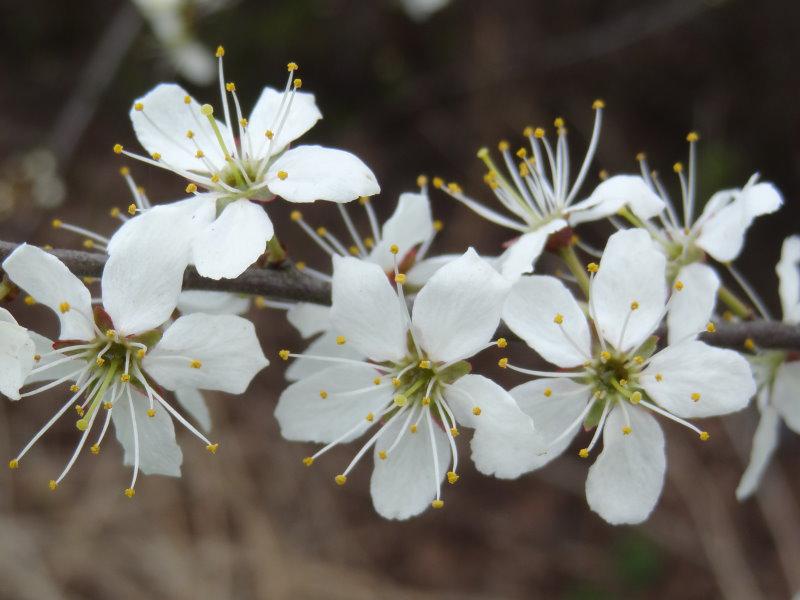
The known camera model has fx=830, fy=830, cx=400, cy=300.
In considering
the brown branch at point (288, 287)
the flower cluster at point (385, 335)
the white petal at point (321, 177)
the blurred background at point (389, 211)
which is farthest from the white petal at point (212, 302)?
the blurred background at point (389, 211)

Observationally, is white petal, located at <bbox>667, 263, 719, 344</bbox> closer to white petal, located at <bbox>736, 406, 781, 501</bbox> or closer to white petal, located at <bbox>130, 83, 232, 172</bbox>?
white petal, located at <bbox>736, 406, 781, 501</bbox>

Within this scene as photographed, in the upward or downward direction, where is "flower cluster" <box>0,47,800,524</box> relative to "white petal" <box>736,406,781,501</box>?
upward

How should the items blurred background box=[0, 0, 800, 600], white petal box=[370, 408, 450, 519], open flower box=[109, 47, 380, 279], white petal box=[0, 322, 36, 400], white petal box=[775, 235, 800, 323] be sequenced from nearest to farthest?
1. white petal box=[0, 322, 36, 400]
2. open flower box=[109, 47, 380, 279]
3. white petal box=[370, 408, 450, 519]
4. white petal box=[775, 235, 800, 323]
5. blurred background box=[0, 0, 800, 600]

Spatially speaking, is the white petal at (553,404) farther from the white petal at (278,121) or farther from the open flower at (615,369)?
the white petal at (278,121)

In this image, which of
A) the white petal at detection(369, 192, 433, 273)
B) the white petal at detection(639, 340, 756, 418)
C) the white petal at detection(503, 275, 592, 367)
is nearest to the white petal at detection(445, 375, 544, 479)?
the white petal at detection(503, 275, 592, 367)

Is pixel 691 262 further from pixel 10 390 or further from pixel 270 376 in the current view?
pixel 270 376
